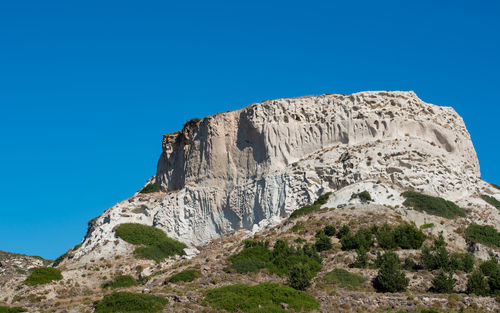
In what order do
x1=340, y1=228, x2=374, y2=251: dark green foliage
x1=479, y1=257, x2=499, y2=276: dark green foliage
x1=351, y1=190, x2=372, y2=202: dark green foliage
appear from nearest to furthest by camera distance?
x1=479, y1=257, x2=499, y2=276: dark green foliage
x1=340, y1=228, x2=374, y2=251: dark green foliage
x1=351, y1=190, x2=372, y2=202: dark green foliage

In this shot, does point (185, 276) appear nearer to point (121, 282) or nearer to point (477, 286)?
point (121, 282)

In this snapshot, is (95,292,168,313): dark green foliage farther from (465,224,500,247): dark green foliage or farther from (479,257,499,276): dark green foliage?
(465,224,500,247): dark green foliage

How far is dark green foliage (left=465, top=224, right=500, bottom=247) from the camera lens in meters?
42.5

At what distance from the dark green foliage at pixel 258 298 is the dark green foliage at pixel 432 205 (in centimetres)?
1712

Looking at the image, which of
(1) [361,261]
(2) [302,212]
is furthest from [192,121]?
(1) [361,261]


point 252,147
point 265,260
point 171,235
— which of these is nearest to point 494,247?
point 265,260

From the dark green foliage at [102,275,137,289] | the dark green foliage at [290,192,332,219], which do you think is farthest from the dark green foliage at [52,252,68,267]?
the dark green foliage at [290,192,332,219]

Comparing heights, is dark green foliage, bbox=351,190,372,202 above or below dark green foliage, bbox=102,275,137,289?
above

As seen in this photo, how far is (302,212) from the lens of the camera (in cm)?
4825

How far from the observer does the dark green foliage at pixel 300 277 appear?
33469 mm

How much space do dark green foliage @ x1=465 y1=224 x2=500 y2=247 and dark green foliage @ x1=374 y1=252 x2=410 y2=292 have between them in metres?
11.1

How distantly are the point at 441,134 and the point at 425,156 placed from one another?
17.9 feet

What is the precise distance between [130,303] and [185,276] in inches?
268

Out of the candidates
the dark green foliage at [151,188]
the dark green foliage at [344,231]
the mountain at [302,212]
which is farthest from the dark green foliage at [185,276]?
the dark green foliage at [151,188]
